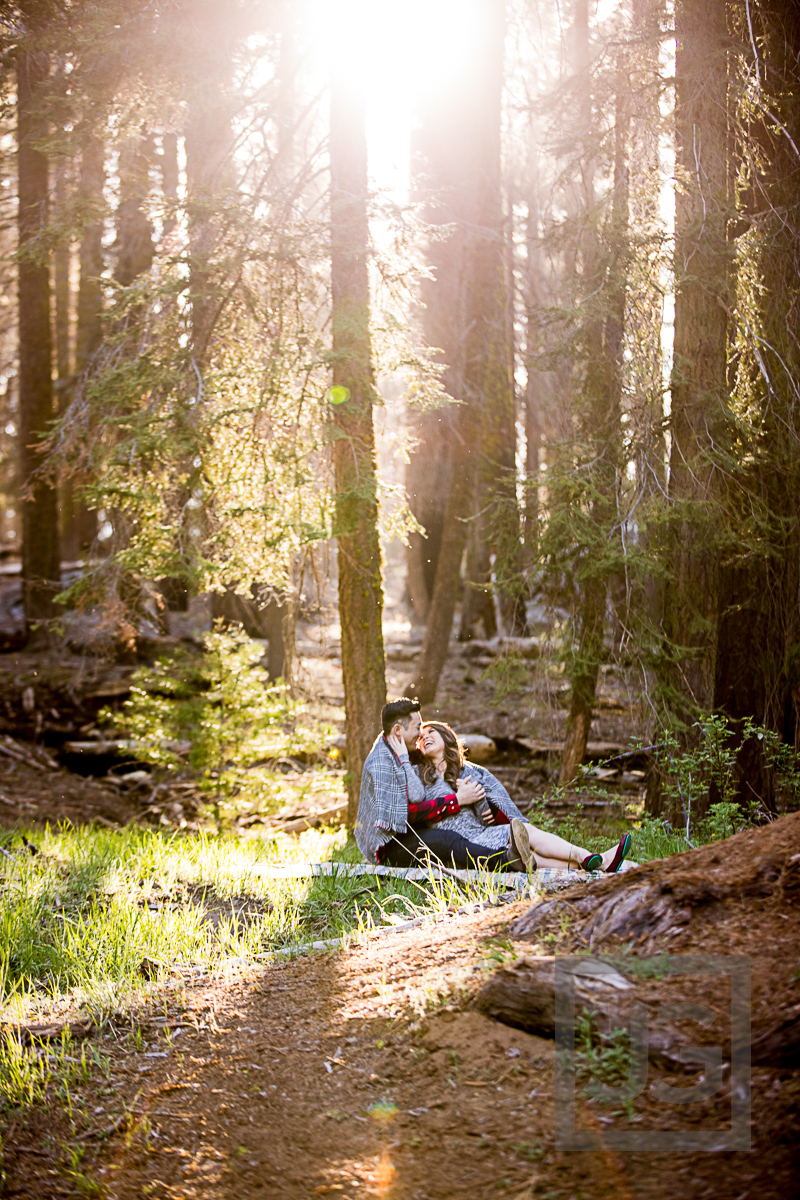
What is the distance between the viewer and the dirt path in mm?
2256

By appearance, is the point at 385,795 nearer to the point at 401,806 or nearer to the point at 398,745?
the point at 401,806

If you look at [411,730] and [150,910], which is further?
[411,730]

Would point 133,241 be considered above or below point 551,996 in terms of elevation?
above

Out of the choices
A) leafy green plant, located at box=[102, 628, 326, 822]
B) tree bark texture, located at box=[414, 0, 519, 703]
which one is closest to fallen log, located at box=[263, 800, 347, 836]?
leafy green plant, located at box=[102, 628, 326, 822]

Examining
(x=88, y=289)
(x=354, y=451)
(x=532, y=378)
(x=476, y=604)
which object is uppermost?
(x=88, y=289)

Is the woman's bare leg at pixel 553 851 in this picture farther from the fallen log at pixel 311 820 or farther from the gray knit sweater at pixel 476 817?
the fallen log at pixel 311 820

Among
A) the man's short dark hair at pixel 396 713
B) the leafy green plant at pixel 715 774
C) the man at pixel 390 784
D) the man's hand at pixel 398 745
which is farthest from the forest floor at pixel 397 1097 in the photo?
the leafy green plant at pixel 715 774

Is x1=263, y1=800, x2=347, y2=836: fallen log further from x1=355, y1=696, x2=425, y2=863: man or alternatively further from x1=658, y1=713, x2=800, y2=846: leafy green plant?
x1=658, y1=713, x2=800, y2=846: leafy green plant

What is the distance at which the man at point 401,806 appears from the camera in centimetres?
545

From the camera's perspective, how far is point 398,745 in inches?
224

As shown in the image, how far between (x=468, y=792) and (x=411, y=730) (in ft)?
1.81

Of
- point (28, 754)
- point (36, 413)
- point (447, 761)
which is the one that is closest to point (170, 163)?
point (36, 413)

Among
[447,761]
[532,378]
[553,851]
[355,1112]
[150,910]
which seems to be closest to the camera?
[355,1112]

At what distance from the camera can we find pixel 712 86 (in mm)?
6953
